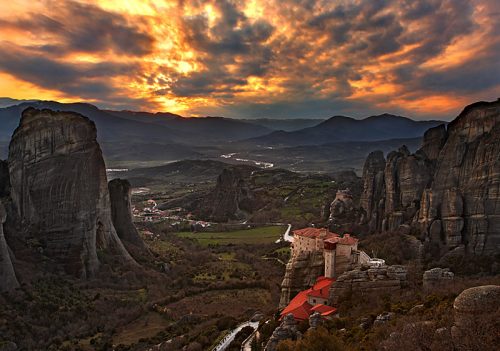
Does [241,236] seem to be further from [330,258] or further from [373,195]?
[330,258]

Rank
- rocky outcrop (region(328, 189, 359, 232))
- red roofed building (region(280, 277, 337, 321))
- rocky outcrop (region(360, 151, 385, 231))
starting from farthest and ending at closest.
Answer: rocky outcrop (region(328, 189, 359, 232)) < rocky outcrop (region(360, 151, 385, 231)) < red roofed building (region(280, 277, 337, 321))

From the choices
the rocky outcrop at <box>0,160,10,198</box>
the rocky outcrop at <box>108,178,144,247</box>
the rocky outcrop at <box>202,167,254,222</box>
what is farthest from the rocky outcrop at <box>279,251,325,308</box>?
the rocky outcrop at <box>202,167,254,222</box>

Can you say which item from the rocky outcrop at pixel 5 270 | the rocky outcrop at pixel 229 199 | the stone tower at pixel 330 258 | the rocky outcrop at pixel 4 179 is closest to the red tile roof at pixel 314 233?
the stone tower at pixel 330 258

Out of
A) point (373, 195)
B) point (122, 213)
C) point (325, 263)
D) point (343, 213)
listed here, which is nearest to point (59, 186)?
point (122, 213)

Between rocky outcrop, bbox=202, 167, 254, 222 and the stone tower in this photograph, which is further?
rocky outcrop, bbox=202, 167, 254, 222

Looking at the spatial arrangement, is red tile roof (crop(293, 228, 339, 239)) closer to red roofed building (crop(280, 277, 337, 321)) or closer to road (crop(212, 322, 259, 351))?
red roofed building (crop(280, 277, 337, 321))

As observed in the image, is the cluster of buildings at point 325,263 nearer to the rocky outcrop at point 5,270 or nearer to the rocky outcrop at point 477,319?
the rocky outcrop at point 477,319
